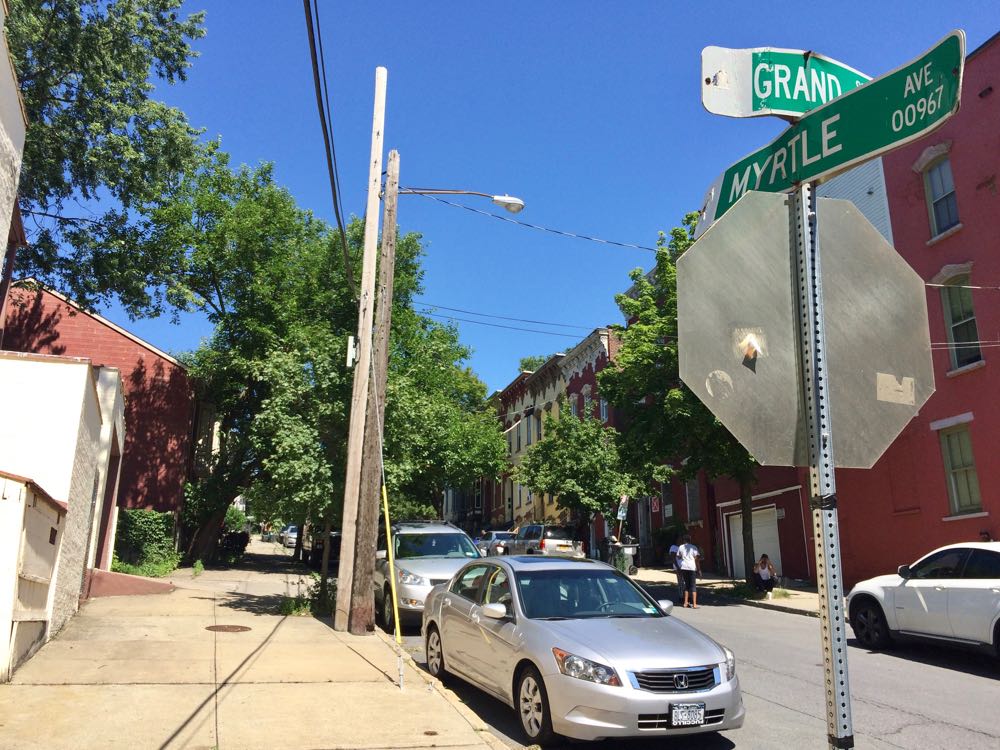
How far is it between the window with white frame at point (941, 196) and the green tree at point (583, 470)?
12190 millimetres

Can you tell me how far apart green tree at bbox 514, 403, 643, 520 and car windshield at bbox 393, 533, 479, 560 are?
37.7ft

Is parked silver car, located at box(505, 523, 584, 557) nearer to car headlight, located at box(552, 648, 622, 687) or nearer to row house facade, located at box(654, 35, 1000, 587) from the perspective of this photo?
row house facade, located at box(654, 35, 1000, 587)

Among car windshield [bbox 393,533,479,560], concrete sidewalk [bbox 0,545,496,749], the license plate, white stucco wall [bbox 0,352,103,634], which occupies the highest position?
white stucco wall [bbox 0,352,103,634]

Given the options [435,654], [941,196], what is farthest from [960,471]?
[435,654]

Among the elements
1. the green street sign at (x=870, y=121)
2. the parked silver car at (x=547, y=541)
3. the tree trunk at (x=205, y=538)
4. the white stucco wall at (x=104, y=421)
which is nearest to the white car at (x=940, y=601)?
the green street sign at (x=870, y=121)

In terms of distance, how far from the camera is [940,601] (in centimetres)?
1016

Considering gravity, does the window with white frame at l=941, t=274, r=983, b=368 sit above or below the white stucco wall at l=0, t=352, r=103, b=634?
above

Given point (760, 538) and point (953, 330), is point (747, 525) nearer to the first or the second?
point (760, 538)

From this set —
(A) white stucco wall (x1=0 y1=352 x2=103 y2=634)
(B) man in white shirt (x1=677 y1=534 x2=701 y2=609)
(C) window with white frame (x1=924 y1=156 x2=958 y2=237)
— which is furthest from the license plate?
(C) window with white frame (x1=924 y1=156 x2=958 y2=237)

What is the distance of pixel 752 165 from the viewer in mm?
3232

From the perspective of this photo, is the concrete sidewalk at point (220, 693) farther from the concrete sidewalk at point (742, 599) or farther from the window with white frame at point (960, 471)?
the window with white frame at point (960, 471)

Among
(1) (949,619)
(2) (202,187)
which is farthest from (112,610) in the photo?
(2) (202,187)

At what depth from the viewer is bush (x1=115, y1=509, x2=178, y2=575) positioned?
21.2 m

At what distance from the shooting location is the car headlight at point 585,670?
586 centimetres
